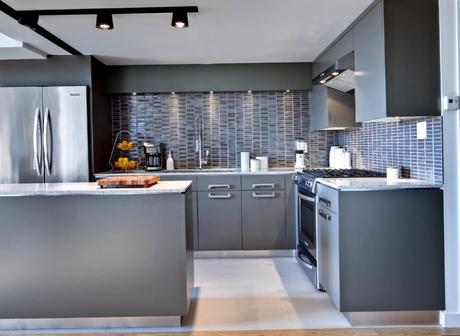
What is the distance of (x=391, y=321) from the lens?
2.73 meters

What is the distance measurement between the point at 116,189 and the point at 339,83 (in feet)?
8.20

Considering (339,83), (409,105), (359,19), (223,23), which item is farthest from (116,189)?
(339,83)

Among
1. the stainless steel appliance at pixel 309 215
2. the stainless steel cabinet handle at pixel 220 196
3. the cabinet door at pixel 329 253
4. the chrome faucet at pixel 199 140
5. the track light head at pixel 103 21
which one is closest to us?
the cabinet door at pixel 329 253

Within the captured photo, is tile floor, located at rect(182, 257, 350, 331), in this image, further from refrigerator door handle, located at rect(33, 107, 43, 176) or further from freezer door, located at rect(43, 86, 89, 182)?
refrigerator door handle, located at rect(33, 107, 43, 176)

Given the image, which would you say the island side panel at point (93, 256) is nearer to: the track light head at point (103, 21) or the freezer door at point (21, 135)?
the track light head at point (103, 21)

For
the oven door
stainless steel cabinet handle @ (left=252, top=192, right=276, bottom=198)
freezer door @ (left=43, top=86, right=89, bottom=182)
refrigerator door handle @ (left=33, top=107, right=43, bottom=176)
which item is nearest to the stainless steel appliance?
the oven door

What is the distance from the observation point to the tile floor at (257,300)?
2.79 metres

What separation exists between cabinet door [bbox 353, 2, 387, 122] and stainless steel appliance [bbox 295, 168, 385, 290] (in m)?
0.59

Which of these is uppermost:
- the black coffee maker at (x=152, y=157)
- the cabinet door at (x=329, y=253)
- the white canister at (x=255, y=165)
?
the black coffee maker at (x=152, y=157)

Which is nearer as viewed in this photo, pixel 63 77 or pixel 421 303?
pixel 421 303

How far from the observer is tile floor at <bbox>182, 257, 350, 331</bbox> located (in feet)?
9.15

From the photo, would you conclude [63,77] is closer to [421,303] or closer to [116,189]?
[116,189]

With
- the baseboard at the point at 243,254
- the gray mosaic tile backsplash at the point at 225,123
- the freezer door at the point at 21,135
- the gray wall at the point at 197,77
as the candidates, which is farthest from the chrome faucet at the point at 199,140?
the freezer door at the point at 21,135

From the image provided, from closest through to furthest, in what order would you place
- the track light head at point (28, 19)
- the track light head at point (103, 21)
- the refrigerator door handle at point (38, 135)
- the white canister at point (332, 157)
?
1. the track light head at point (103, 21)
2. the track light head at point (28, 19)
3. the refrigerator door handle at point (38, 135)
4. the white canister at point (332, 157)
